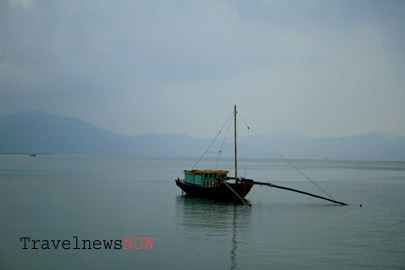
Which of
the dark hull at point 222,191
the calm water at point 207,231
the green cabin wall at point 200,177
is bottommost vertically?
the calm water at point 207,231

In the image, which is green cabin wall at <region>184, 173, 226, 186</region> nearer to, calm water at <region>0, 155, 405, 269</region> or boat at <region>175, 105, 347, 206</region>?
boat at <region>175, 105, 347, 206</region>

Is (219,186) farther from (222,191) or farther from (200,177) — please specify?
(200,177)

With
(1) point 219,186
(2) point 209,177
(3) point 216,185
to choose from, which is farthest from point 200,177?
(1) point 219,186

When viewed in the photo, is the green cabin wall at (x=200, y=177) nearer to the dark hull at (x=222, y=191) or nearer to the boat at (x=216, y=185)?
the boat at (x=216, y=185)

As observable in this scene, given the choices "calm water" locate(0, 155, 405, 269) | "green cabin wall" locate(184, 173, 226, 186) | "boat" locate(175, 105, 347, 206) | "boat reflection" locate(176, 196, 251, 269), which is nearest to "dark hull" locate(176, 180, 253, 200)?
Result: "boat" locate(175, 105, 347, 206)

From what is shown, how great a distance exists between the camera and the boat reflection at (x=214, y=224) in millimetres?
27000

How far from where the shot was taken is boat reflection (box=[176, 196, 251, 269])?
88.6ft

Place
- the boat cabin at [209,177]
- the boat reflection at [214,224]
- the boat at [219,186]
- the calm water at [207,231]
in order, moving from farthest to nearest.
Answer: the boat cabin at [209,177] → the boat at [219,186] → the boat reflection at [214,224] → the calm water at [207,231]

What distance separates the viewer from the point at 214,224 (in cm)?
3525

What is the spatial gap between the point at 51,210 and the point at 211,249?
22621mm

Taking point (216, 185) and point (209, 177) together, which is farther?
point (209, 177)

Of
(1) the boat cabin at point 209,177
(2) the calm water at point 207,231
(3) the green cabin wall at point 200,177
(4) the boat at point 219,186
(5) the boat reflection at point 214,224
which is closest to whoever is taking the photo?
(2) the calm water at point 207,231

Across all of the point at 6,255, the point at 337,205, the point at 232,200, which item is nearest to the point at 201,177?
the point at 232,200

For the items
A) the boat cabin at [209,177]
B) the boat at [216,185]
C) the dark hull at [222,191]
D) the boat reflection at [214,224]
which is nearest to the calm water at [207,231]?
the boat reflection at [214,224]
